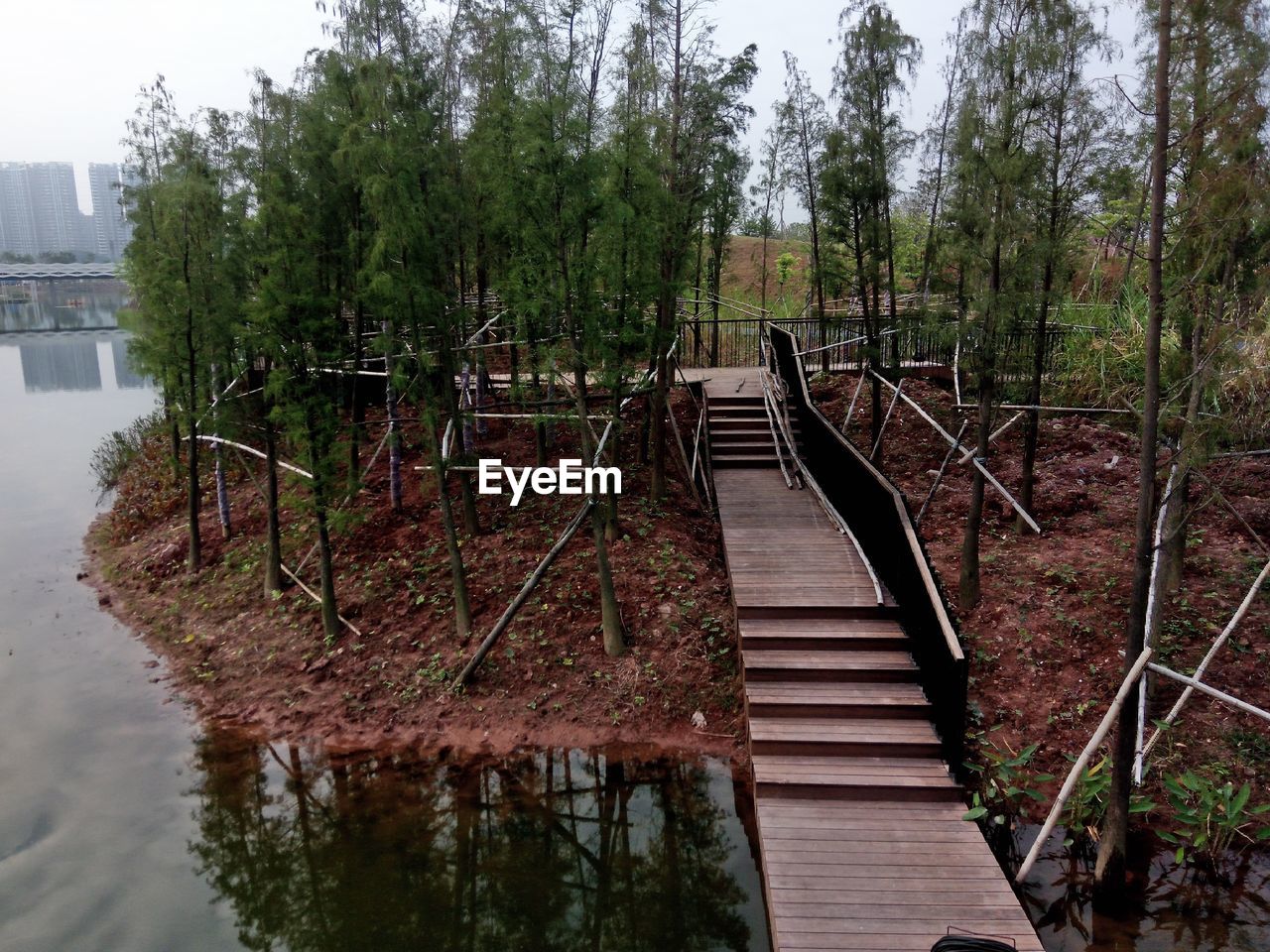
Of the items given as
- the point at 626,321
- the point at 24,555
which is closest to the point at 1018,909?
the point at 626,321

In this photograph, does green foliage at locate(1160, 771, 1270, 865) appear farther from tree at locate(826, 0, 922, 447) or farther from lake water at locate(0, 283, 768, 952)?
tree at locate(826, 0, 922, 447)

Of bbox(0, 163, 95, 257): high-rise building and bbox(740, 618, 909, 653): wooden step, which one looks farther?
bbox(0, 163, 95, 257): high-rise building

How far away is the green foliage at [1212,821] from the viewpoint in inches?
221

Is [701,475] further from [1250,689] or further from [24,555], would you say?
[24,555]

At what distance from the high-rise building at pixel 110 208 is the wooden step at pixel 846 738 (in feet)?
36.2

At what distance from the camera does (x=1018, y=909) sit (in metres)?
4.98

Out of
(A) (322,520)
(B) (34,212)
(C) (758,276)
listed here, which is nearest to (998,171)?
(A) (322,520)

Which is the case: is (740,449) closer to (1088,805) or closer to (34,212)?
(1088,805)

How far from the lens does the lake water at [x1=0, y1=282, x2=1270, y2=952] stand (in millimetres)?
5531

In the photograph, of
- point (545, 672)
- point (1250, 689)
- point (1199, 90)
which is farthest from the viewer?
point (545, 672)

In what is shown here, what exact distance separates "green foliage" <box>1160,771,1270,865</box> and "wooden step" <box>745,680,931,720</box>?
1.80 metres

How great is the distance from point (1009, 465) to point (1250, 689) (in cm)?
510

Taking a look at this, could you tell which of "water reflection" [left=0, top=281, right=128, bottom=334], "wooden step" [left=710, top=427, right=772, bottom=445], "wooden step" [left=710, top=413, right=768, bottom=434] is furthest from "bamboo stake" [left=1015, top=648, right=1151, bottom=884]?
"water reflection" [left=0, top=281, right=128, bottom=334]

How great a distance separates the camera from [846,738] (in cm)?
657
